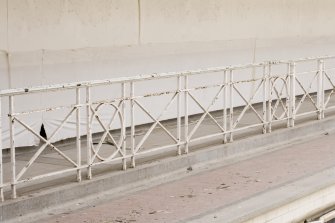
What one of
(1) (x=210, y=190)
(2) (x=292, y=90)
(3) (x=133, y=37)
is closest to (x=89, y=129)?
(1) (x=210, y=190)

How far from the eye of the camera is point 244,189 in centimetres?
748

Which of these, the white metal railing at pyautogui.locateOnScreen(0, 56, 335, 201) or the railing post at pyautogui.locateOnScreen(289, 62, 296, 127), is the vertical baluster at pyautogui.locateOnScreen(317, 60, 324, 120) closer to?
the white metal railing at pyautogui.locateOnScreen(0, 56, 335, 201)

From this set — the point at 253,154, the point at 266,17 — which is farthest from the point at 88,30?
the point at 266,17

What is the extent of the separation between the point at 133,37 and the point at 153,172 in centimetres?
315

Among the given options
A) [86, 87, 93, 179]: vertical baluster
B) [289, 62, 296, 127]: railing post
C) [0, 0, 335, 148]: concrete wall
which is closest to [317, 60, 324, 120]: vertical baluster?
[289, 62, 296, 127]: railing post

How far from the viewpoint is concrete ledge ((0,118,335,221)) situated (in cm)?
656

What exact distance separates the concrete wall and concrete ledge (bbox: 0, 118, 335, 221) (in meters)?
1.76

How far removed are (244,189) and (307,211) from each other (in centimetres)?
64

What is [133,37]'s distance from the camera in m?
10.6

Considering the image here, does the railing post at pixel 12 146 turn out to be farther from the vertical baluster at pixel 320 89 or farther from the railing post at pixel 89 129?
the vertical baluster at pixel 320 89

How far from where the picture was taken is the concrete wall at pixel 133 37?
8.99 m

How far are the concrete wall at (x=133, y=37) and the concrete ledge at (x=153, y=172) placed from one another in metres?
1.76

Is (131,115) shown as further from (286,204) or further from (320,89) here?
(320,89)

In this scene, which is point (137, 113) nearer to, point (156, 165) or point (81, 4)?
point (81, 4)
